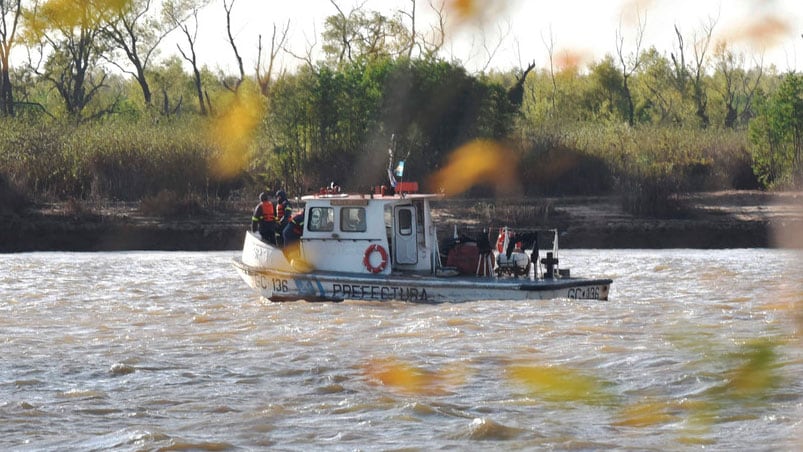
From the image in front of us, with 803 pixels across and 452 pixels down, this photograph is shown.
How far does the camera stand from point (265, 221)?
80.3ft

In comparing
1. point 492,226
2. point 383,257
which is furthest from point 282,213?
point 492,226

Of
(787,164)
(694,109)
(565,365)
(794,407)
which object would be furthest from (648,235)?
(794,407)

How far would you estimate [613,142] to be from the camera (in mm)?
47250

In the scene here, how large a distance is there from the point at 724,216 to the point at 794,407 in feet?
88.1

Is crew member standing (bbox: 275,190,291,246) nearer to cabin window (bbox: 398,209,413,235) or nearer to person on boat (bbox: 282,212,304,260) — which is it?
person on boat (bbox: 282,212,304,260)

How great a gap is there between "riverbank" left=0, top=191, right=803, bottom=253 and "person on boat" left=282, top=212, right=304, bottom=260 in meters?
14.5

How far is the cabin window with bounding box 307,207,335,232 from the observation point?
2312 centimetres

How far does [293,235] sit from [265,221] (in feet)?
3.27

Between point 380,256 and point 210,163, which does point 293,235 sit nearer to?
point 380,256

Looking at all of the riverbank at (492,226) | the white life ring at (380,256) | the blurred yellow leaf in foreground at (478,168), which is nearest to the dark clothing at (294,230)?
the white life ring at (380,256)

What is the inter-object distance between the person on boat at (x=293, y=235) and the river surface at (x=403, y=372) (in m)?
1.00

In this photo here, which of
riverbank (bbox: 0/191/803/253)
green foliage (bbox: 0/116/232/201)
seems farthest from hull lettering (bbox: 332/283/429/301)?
green foliage (bbox: 0/116/232/201)

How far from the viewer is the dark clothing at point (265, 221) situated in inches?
959

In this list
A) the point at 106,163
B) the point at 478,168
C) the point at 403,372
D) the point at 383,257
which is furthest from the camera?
the point at 478,168
